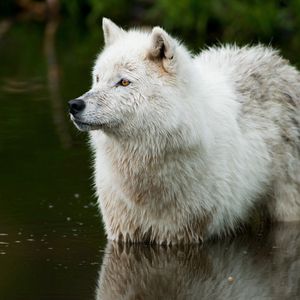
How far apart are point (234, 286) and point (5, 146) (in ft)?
21.0

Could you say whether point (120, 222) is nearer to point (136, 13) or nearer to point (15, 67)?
point (15, 67)

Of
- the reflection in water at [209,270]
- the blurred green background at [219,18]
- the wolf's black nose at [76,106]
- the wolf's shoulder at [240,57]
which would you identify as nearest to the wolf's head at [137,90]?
the wolf's black nose at [76,106]

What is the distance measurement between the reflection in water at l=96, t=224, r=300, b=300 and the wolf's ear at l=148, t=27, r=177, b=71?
172 centimetres

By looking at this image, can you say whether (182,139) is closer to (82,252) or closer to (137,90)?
(137,90)

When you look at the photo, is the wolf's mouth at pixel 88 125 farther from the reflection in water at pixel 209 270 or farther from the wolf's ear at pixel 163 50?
the reflection in water at pixel 209 270

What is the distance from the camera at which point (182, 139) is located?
9.52m

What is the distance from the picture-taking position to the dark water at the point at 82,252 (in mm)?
8711

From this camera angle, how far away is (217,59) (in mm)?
11234

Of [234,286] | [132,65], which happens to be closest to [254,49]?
[132,65]

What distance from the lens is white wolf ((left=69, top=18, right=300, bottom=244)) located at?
370 inches

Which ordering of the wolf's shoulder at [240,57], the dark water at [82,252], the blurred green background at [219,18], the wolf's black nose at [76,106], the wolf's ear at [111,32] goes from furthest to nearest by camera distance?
the blurred green background at [219,18] < the wolf's shoulder at [240,57] < the wolf's ear at [111,32] < the wolf's black nose at [76,106] < the dark water at [82,252]

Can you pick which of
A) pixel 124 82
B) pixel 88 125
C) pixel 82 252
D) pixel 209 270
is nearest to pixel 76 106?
pixel 88 125

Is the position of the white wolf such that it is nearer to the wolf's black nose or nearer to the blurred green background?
the wolf's black nose

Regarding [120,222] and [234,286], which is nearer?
[234,286]
